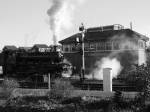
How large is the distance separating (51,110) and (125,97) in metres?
5.09

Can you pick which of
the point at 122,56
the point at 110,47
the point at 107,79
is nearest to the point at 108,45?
the point at 110,47

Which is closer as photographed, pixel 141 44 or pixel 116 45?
pixel 116 45

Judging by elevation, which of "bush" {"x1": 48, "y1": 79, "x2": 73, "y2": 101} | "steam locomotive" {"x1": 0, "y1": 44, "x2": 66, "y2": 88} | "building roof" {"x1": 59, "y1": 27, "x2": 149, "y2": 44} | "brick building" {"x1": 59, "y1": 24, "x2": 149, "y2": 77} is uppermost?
"building roof" {"x1": 59, "y1": 27, "x2": 149, "y2": 44}

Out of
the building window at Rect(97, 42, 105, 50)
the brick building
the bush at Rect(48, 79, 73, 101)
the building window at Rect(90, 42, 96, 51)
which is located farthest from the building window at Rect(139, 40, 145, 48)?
the bush at Rect(48, 79, 73, 101)

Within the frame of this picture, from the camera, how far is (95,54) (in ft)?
157

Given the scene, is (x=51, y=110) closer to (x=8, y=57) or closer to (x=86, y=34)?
(x=8, y=57)

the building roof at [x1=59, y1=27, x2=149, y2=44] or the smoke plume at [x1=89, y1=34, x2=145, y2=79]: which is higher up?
the building roof at [x1=59, y1=27, x2=149, y2=44]

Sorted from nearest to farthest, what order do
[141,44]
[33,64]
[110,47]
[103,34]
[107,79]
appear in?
1. [107,79]
2. [33,64]
3. [110,47]
4. [141,44]
5. [103,34]

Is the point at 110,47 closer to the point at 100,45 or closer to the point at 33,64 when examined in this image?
the point at 100,45

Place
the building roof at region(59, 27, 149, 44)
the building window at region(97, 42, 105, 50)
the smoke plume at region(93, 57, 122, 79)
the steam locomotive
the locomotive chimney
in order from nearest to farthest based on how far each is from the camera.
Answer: the locomotive chimney → the steam locomotive → the smoke plume at region(93, 57, 122, 79) → the building roof at region(59, 27, 149, 44) → the building window at region(97, 42, 105, 50)

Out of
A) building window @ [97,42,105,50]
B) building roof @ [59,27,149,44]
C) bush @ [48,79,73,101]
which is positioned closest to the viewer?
bush @ [48,79,73,101]

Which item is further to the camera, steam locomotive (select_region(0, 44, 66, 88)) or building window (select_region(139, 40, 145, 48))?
building window (select_region(139, 40, 145, 48))

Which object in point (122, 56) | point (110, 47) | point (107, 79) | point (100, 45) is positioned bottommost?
point (107, 79)

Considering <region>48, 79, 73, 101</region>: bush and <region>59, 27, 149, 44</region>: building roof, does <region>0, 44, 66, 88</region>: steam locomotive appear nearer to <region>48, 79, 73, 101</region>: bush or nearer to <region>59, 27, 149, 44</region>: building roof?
<region>48, 79, 73, 101</region>: bush
